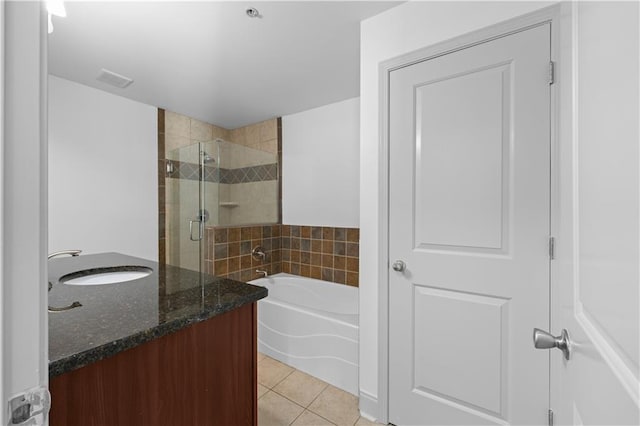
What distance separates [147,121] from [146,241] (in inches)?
48.2

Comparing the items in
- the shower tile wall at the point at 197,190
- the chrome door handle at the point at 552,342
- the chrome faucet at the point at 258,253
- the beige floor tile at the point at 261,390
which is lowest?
the beige floor tile at the point at 261,390

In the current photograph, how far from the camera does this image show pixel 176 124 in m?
3.26

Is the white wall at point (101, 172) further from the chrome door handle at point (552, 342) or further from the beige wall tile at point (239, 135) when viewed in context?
the chrome door handle at point (552, 342)

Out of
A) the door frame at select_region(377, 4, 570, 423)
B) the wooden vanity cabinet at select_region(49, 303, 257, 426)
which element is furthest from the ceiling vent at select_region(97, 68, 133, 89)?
the wooden vanity cabinet at select_region(49, 303, 257, 426)

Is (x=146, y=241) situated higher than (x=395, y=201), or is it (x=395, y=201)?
(x=395, y=201)

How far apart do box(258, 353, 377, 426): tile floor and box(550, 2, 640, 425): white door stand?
1.44 m

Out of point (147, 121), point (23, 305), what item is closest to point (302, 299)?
point (147, 121)

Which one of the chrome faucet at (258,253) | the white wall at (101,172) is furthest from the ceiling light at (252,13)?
the chrome faucet at (258,253)

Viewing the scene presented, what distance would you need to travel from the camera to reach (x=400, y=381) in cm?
161

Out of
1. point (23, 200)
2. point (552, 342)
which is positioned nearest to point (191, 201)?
point (23, 200)

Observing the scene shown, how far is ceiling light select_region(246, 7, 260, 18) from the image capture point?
5.31ft

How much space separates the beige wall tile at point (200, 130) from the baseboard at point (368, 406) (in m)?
3.16

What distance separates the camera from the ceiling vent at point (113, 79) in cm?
229

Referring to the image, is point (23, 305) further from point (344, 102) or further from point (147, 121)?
point (147, 121)
